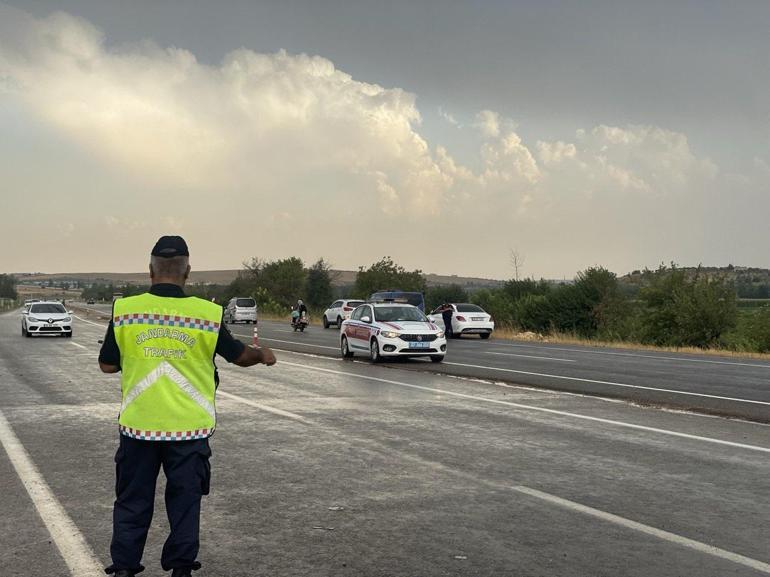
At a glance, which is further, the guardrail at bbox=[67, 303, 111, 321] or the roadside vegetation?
the guardrail at bbox=[67, 303, 111, 321]

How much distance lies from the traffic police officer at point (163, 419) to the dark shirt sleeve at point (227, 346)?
0.08m

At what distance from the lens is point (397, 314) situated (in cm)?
2278

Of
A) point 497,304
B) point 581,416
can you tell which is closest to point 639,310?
point 497,304

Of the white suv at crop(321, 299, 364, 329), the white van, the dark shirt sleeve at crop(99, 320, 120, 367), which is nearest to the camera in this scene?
the dark shirt sleeve at crop(99, 320, 120, 367)

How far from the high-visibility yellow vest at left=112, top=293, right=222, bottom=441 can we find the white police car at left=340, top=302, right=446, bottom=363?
17108mm

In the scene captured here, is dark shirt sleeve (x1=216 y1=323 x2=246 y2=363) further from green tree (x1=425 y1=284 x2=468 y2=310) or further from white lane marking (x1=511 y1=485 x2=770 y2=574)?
green tree (x1=425 y1=284 x2=468 y2=310)

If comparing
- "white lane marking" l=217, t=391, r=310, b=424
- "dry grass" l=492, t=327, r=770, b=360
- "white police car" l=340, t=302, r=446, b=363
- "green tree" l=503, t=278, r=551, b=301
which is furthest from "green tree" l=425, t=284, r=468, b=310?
"white lane marking" l=217, t=391, r=310, b=424

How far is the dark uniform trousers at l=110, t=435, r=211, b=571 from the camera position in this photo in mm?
4348

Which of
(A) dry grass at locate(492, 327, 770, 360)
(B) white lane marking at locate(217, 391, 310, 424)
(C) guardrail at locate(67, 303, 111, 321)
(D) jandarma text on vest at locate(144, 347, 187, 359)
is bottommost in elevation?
(C) guardrail at locate(67, 303, 111, 321)

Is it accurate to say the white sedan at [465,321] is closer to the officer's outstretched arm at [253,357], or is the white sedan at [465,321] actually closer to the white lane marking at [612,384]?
the white lane marking at [612,384]

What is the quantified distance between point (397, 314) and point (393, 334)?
131cm

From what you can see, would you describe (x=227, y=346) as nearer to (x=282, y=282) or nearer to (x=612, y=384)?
(x=612, y=384)

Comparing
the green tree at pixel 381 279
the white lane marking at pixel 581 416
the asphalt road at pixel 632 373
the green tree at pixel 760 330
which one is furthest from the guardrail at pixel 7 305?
the white lane marking at pixel 581 416

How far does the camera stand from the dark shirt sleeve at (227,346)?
454cm
